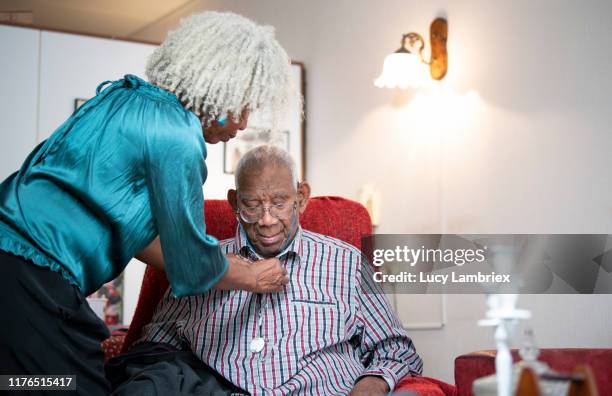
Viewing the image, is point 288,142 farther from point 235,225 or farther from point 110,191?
point 110,191

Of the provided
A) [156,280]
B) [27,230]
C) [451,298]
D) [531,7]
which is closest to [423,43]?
[531,7]

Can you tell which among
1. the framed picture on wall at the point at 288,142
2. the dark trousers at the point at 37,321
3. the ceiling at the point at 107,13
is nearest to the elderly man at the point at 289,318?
the dark trousers at the point at 37,321

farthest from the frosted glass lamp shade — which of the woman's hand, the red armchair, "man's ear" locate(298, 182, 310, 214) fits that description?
the woman's hand

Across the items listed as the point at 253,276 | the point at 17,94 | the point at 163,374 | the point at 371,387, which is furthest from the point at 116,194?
the point at 17,94

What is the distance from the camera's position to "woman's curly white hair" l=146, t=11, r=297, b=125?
62.1 inches

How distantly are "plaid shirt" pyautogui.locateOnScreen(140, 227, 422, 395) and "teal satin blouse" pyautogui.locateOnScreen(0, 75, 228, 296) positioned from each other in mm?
508

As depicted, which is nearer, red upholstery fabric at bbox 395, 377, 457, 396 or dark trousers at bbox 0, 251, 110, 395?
dark trousers at bbox 0, 251, 110, 395

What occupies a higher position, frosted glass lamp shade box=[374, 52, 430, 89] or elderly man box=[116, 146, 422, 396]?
frosted glass lamp shade box=[374, 52, 430, 89]

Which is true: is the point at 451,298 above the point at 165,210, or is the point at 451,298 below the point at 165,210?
below

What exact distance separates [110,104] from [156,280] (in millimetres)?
926

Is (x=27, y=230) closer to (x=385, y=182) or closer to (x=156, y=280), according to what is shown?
(x=156, y=280)

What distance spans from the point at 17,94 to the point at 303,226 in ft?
7.91

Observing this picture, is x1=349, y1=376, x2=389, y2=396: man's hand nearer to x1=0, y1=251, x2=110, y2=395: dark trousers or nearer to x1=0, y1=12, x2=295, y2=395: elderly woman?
x1=0, y1=12, x2=295, y2=395: elderly woman

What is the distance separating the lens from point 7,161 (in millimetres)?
4023
